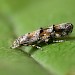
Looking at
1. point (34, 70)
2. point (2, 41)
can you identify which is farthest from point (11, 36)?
point (34, 70)

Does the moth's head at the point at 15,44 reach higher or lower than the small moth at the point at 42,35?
lower

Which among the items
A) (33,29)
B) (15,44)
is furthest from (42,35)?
(15,44)

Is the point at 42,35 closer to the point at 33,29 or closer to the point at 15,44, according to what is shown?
the point at 33,29

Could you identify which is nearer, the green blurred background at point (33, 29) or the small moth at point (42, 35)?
the green blurred background at point (33, 29)

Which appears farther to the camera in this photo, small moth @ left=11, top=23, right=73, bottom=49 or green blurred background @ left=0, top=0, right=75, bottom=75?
small moth @ left=11, top=23, right=73, bottom=49

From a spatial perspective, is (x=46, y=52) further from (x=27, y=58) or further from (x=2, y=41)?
(x=2, y=41)
